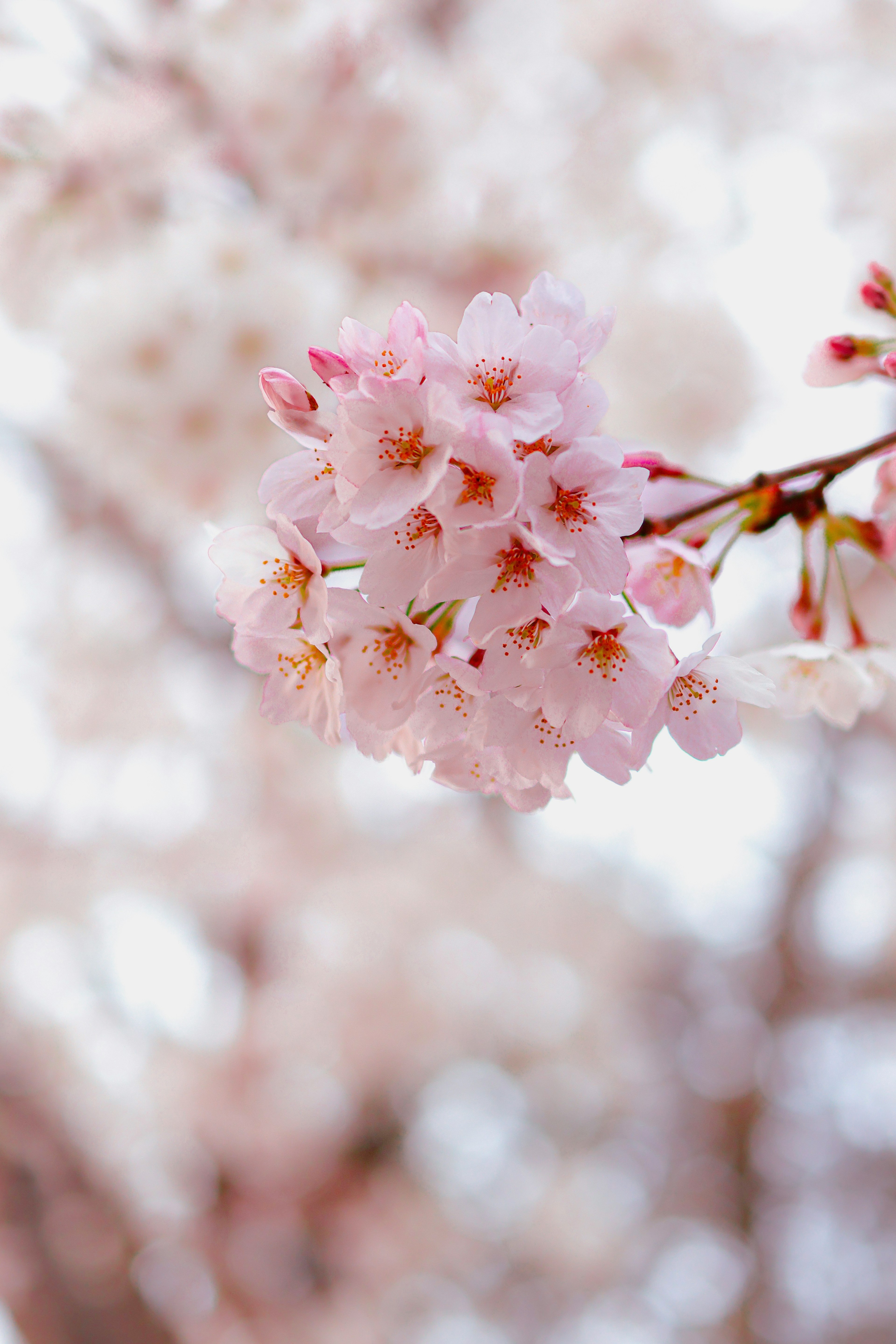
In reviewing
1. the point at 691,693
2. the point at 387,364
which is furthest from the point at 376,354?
the point at 691,693

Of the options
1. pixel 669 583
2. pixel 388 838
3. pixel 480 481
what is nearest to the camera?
pixel 480 481

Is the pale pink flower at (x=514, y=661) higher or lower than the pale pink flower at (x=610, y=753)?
higher

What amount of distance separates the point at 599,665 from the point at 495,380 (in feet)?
0.42

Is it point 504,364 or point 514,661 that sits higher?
point 504,364

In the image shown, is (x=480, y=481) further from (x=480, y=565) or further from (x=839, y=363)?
(x=839, y=363)

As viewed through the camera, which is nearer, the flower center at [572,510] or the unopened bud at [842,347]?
the flower center at [572,510]

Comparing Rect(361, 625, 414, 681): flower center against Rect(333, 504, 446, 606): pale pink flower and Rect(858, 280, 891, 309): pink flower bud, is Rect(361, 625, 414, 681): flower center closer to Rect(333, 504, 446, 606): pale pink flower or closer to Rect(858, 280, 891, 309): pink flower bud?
Rect(333, 504, 446, 606): pale pink flower

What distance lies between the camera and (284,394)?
409mm

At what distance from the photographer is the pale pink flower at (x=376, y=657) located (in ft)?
1.32

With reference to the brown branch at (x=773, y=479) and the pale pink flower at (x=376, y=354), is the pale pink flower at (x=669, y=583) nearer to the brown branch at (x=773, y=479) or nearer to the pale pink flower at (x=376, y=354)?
A: the brown branch at (x=773, y=479)

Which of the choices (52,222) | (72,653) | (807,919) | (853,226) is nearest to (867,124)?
(853,226)

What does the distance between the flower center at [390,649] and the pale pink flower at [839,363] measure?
285 mm

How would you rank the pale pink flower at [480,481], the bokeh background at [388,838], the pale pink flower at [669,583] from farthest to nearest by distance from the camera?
the bokeh background at [388,838]
the pale pink flower at [669,583]
the pale pink flower at [480,481]

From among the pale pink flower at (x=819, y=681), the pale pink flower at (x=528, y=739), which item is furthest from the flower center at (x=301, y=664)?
the pale pink flower at (x=819, y=681)
